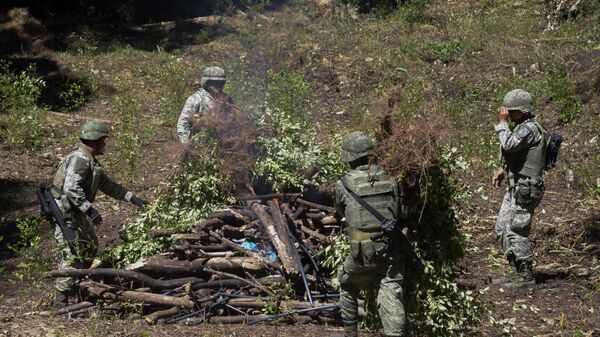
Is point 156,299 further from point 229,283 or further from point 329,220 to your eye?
point 329,220

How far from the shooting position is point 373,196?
212 inches

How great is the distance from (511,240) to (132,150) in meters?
6.61

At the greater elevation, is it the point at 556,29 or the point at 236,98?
the point at 556,29

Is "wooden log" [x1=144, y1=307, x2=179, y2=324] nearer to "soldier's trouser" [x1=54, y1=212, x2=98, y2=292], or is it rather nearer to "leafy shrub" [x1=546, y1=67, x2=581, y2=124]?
"soldier's trouser" [x1=54, y1=212, x2=98, y2=292]

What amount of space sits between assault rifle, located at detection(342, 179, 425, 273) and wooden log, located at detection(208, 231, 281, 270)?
1732 mm

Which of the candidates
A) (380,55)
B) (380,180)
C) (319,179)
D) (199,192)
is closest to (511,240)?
(319,179)

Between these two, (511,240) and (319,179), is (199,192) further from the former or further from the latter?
(511,240)

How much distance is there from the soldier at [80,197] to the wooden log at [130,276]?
13 cm

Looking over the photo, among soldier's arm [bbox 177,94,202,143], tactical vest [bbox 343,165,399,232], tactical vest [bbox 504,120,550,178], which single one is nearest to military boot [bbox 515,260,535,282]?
tactical vest [bbox 504,120,550,178]

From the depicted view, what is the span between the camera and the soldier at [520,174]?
7.16 meters

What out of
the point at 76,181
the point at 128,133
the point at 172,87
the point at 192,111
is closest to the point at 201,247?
Result: the point at 76,181

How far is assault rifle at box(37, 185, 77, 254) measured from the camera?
22.4 ft

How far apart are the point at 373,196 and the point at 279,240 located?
6.12ft

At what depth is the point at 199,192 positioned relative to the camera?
25.5 ft
